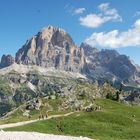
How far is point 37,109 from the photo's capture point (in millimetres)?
130875

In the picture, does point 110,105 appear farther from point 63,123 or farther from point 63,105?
point 63,123

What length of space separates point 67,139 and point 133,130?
44.9 metres

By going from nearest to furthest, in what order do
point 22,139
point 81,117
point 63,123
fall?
1. point 22,139
2. point 63,123
3. point 81,117

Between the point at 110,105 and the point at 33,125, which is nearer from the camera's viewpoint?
the point at 33,125

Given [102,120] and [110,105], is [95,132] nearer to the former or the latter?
[102,120]

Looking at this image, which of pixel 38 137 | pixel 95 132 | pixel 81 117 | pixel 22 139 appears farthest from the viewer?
pixel 81 117

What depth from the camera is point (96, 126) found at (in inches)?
3499

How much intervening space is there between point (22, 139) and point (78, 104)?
94108 mm

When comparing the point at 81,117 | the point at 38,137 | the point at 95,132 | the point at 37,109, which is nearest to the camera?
the point at 38,137

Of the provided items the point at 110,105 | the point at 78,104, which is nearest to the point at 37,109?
the point at 78,104

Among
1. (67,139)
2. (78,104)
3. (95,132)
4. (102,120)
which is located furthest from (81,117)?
(67,139)

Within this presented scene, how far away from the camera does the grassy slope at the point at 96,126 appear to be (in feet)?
265

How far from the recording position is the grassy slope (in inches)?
3182

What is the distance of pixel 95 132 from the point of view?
83812mm
